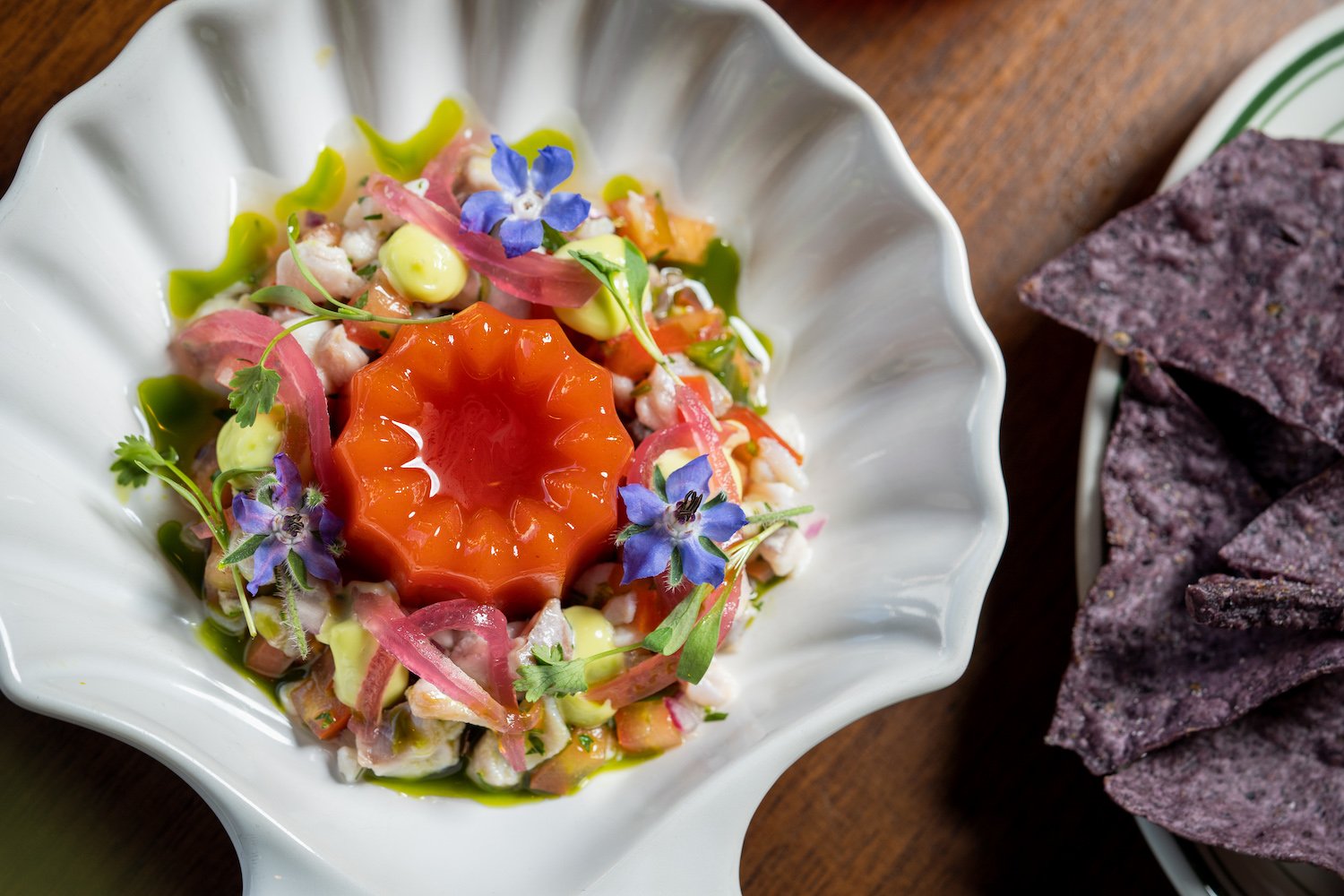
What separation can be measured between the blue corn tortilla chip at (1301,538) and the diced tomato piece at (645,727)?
4.69 feet

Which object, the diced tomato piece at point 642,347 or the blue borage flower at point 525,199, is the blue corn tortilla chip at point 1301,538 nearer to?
the diced tomato piece at point 642,347

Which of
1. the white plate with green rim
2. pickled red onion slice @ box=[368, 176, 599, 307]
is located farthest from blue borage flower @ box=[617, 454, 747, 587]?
the white plate with green rim

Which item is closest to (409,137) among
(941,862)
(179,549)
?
(179,549)

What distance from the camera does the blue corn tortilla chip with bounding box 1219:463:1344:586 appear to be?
101 inches

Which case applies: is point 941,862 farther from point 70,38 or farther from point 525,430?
point 70,38

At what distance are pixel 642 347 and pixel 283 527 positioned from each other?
91cm

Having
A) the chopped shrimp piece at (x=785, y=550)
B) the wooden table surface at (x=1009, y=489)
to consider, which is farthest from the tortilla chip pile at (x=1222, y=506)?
the chopped shrimp piece at (x=785, y=550)

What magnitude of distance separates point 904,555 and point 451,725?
1.13m

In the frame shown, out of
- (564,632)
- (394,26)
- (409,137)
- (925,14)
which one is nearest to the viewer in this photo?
(564,632)

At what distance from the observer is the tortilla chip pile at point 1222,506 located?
255cm

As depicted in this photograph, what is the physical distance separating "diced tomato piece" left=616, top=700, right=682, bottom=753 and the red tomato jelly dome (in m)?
0.34

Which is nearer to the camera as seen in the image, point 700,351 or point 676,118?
point 700,351

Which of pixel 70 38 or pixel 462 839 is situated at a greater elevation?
pixel 70 38

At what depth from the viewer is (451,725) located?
2340mm
